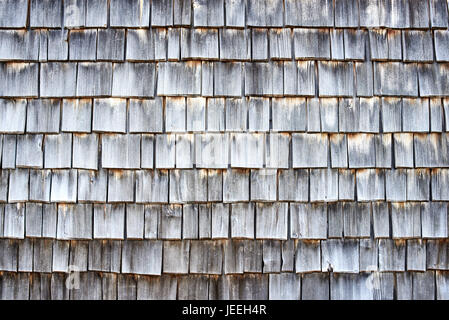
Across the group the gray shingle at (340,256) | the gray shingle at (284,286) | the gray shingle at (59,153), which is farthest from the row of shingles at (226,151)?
the gray shingle at (284,286)

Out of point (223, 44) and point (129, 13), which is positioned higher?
point (129, 13)

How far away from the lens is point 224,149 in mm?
2293

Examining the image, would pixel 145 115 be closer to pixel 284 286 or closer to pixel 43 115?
pixel 43 115

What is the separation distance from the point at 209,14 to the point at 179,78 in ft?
1.60

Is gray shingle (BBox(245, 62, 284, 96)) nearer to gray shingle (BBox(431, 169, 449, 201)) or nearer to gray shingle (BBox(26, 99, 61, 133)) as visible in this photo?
gray shingle (BBox(431, 169, 449, 201))

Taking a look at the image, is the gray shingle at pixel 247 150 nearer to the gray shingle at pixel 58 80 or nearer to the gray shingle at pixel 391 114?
the gray shingle at pixel 391 114

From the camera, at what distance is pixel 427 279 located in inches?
92.4

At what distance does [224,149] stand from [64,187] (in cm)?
113

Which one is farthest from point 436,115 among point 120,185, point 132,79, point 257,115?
point 120,185

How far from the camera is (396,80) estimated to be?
7.69 feet

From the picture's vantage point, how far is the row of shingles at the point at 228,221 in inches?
90.4

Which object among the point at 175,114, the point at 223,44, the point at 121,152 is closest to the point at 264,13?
the point at 223,44

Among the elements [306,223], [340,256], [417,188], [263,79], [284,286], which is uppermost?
[263,79]
